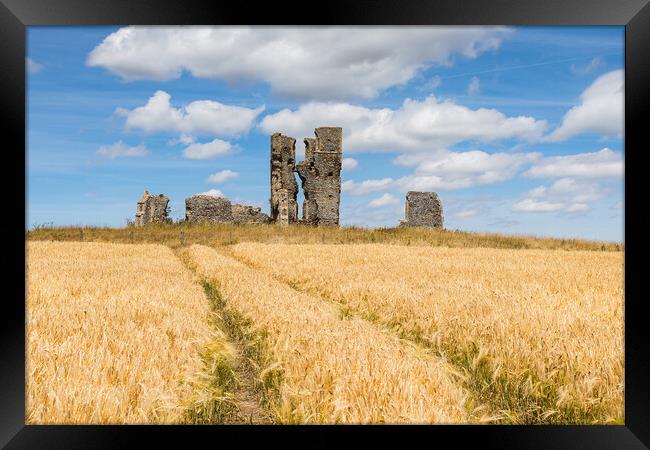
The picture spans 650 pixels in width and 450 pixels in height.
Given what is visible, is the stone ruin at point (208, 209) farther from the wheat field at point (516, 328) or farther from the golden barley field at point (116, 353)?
the golden barley field at point (116, 353)

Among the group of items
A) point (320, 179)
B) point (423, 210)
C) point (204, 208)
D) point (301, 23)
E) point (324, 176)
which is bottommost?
point (301, 23)

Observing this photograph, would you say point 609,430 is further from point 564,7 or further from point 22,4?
point 22,4

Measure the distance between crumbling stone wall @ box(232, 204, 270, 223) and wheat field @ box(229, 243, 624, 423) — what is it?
29.8 meters

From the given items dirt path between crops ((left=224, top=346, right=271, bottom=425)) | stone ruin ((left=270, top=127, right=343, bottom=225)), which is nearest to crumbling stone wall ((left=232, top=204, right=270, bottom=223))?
stone ruin ((left=270, top=127, right=343, bottom=225))

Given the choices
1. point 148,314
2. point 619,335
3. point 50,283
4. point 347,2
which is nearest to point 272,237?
point 50,283

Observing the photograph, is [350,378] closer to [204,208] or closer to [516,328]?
[516,328]

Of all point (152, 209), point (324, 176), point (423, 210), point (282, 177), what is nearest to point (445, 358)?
point (324, 176)

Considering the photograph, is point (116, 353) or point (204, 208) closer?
point (116, 353)

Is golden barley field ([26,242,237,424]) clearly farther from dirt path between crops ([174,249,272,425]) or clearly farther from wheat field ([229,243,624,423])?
wheat field ([229,243,624,423])

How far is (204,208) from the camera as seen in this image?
3916 cm

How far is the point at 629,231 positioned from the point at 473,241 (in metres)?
29.4

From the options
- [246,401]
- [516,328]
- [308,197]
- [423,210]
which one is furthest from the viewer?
[423,210]

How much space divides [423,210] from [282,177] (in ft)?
37.1

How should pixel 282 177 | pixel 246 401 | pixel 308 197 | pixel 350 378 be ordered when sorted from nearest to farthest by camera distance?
pixel 350 378
pixel 246 401
pixel 308 197
pixel 282 177
